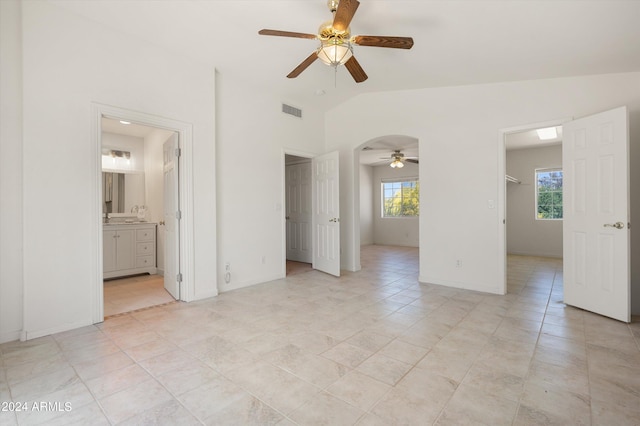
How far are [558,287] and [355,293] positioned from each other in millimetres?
3025

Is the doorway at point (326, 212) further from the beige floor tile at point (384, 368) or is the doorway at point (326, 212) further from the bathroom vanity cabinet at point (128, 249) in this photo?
the beige floor tile at point (384, 368)

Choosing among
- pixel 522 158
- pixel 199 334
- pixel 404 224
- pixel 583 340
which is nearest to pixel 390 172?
pixel 404 224

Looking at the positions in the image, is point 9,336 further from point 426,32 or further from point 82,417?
point 426,32

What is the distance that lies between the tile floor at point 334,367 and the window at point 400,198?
609cm

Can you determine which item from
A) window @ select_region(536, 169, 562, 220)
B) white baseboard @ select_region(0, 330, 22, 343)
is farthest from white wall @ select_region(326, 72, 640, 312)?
white baseboard @ select_region(0, 330, 22, 343)

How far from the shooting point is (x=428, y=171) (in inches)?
184

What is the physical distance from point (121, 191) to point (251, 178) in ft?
9.56

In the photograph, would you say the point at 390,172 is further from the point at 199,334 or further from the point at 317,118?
the point at 199,334

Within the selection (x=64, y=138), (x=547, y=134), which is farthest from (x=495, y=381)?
(x=547, y=134)

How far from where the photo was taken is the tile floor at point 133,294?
353 cm

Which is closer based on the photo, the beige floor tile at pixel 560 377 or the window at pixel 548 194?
the beige floor tile at pixel 560 377

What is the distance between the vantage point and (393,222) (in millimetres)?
9789

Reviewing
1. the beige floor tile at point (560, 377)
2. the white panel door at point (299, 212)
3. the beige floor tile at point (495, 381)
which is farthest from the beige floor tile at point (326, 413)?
the white panel door at point (299, 212)

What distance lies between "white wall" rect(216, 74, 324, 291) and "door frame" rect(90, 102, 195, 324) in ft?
1.59
